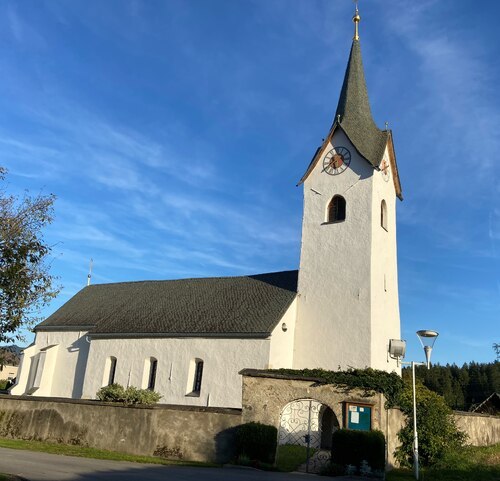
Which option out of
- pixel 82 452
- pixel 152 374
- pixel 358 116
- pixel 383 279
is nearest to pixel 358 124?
pixel 358 116

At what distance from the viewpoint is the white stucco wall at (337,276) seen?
25797 mm

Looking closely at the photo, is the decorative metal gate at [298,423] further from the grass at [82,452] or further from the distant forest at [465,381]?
the distant forest at [465,381]

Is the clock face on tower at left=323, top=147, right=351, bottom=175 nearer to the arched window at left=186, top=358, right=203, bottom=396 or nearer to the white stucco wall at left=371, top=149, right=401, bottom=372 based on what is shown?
the white stucco wall at left=371, top=149, right=401, bottom=372

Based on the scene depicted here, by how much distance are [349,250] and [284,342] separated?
6055 mm

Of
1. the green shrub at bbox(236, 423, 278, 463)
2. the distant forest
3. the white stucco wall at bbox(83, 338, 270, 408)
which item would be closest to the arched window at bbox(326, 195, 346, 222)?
the white stucco wall at bbox(83, 338, 270, 408)

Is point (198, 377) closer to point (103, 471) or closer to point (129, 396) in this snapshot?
point (129, 396)

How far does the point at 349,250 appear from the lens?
2762 centimetres

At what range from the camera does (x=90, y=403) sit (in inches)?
791

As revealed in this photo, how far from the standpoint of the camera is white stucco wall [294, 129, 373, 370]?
25797 mm

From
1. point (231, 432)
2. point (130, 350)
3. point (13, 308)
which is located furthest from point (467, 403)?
point (13, 308)

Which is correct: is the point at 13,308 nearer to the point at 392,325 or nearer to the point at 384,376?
the point at 384,376

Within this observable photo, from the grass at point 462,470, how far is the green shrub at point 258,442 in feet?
12.7

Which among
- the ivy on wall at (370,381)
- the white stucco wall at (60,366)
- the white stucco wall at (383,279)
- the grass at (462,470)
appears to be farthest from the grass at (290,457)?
the white stucco wall at (60,366)

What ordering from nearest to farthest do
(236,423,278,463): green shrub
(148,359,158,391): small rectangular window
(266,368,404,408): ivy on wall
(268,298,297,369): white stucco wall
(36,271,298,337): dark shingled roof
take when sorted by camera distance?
1. (236,423,278,463): green shrub
2. (266,368,404,408): ivy on wall
3. (268,298,297,369): white stucco wall
4. (36,271,298,337): dark shingled roof
5. (148,359,158,391): small rectangular window
